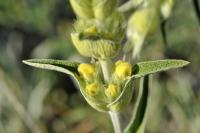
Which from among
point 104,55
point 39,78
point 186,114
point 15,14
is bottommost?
point 186,114

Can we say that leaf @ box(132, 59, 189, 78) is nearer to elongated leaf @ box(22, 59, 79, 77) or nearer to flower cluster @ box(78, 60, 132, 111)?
flower cluster @ box(78, 60, 132, 111)

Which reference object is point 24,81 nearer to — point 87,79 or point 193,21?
point 193,21

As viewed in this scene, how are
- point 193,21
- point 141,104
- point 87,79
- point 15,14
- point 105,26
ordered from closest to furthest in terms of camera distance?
point 105,26, point 87,79, point 141,104, point 193,21, point 15,14

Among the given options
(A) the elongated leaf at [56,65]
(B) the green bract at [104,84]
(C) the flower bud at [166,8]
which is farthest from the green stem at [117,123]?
(C) the flower bud at [166,8]

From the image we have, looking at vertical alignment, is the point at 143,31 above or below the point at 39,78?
above

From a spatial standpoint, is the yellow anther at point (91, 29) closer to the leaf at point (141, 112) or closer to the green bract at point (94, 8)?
the green bract at point (94, 8)

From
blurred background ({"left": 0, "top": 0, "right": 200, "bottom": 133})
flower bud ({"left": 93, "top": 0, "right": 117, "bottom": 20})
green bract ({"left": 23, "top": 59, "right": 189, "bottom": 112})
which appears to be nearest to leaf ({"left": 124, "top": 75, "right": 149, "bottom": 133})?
green bract ({"left": 23, "top": 59, "right": 189, "bottom": 112})

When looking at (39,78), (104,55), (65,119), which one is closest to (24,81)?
(39,78)
